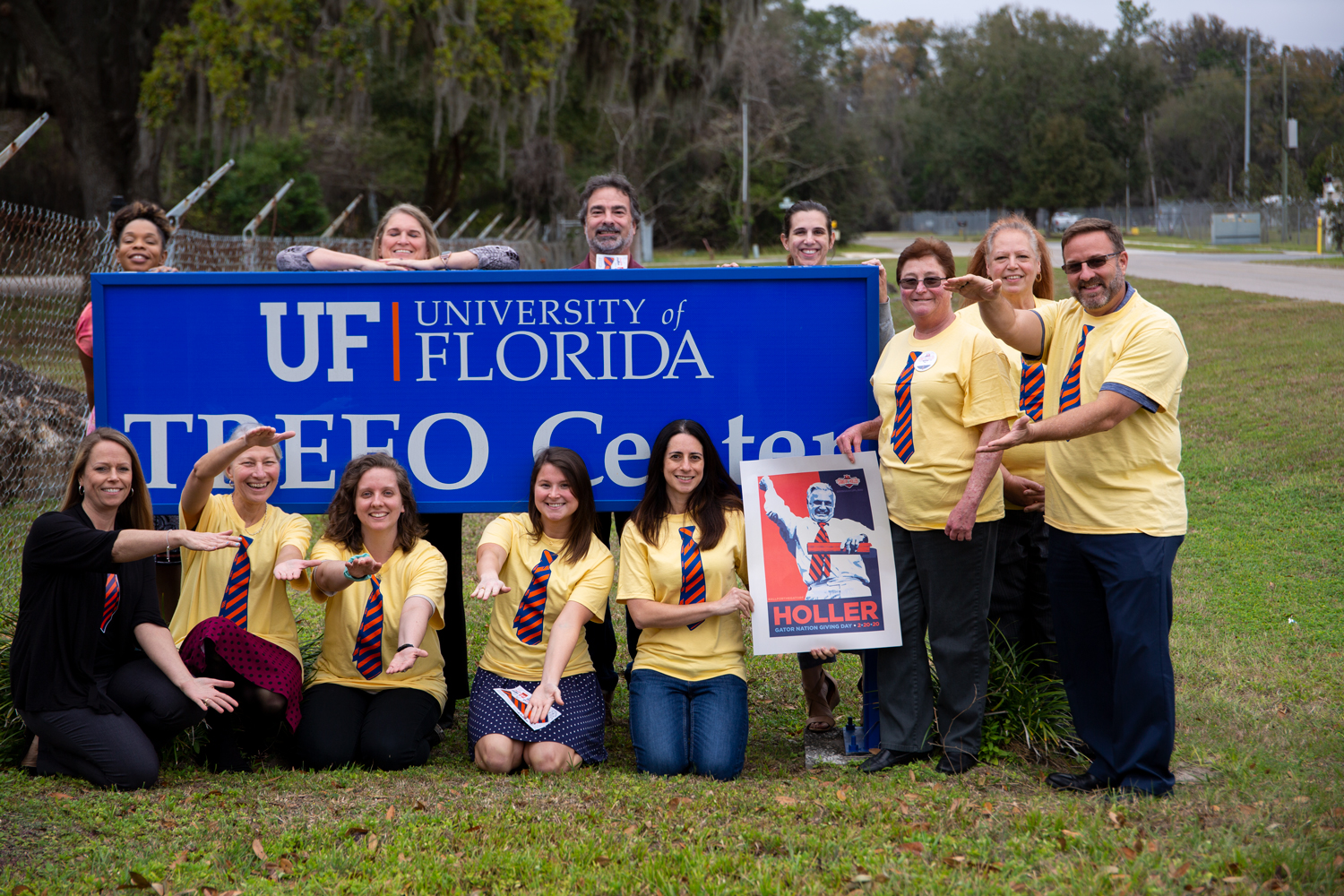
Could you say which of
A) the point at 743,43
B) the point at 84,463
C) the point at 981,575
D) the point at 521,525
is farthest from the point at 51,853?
the point at 743,43

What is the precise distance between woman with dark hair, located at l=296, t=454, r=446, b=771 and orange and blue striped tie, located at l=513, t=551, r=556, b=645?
300 mm

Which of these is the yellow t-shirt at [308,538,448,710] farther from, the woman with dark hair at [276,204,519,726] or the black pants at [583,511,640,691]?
the black pants at [583,511,640,691]

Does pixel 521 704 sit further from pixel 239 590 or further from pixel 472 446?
pixel 239 590

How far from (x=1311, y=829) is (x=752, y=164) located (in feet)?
140

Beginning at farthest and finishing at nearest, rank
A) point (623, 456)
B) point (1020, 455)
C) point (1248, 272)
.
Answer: point (1248, 272) → point (623, 456) → point (1020, 455)

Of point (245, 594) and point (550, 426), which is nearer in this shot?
point (245, 594)

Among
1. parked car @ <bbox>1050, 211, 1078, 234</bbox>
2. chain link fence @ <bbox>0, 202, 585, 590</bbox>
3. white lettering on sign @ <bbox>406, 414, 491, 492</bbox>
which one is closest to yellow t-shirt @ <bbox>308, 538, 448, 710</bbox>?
white lettering on sign @ <bbox>406, 414, 491, 492</bbox>

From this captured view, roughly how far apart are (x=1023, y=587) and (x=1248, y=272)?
810 inches

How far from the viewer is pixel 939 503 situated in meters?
3.82

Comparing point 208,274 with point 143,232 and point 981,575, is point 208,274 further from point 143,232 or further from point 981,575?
point 981,575

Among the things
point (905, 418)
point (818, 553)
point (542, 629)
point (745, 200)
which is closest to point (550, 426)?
point (542, 629)

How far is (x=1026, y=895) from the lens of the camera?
296 cm

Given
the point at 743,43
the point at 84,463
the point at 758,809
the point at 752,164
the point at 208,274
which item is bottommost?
the point at 758,809

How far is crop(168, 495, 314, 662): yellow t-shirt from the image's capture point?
4.18m
